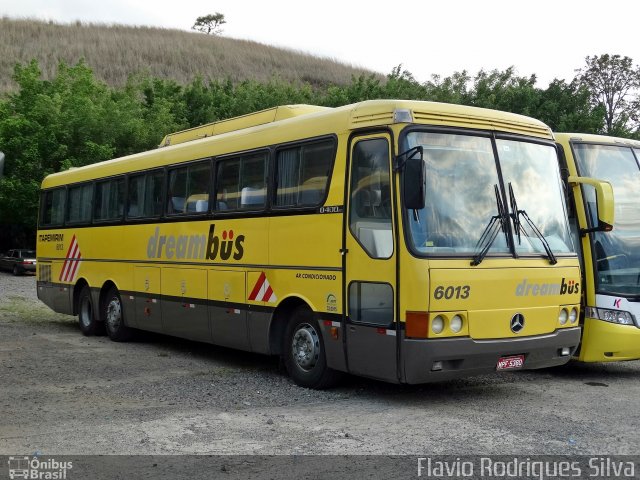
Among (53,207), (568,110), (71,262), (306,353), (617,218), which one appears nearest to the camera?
(306,353)

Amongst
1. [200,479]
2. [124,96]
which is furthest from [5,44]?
[200,479]

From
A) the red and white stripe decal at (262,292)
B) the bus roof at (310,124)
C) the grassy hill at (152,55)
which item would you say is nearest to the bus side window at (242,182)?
the bus roof at (310,124)

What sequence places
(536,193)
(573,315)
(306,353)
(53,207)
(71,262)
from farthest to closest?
(53,207), (71,262), (306,353), (573,315), (536,193)

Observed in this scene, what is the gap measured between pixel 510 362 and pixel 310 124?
3714 mm

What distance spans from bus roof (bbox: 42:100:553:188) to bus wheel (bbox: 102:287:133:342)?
2388 mm

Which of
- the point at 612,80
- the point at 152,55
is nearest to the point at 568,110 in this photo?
the point at 612,80

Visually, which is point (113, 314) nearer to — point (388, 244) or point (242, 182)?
point (242, 182)

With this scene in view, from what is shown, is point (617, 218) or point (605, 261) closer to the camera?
point (605, 261)

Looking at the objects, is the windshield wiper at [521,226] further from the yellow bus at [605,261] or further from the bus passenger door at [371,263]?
the yellow bus at [605,261]

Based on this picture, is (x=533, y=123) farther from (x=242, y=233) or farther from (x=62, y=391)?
(x=62, y=391)

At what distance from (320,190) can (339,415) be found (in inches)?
106

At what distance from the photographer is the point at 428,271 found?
803 cm

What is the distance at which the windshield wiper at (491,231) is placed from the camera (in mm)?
8352

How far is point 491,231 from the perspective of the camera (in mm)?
8570
